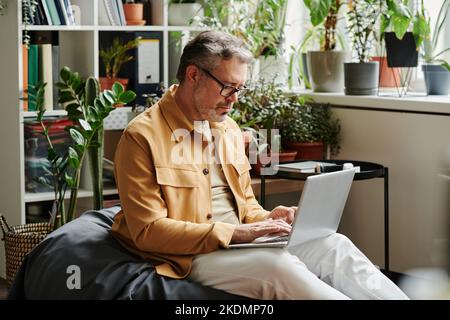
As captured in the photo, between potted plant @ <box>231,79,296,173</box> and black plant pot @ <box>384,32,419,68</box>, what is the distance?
53cm

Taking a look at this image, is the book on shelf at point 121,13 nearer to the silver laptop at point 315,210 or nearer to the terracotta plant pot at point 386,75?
the terracotta plant pot at point 386,75

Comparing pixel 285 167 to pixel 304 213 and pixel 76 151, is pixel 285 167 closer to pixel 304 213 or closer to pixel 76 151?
pixel 76 151

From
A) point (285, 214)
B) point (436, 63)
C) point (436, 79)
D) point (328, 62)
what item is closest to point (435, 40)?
point (436, 63)

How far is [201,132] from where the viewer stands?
9.18 ft

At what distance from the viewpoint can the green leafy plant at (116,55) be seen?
409 centimetres

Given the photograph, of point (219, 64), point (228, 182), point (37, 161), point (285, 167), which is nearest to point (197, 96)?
point (219, 64)

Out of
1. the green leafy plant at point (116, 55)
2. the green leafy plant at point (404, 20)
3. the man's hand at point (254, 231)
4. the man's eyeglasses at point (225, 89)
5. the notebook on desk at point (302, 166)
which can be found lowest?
the man's hand at point (254, 231)

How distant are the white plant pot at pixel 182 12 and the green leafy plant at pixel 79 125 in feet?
2.34

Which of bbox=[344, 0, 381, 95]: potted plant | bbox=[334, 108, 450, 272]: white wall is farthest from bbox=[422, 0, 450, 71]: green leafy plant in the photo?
bbox=[334, 108, 450, 272]: white wall

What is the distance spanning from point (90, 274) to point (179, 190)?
377 mm

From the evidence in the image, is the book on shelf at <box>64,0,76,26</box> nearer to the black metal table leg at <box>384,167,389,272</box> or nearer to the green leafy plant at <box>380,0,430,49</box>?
the green leafy plant at <box>380,0,430,49</box>

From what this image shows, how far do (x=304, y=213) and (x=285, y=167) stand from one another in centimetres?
124

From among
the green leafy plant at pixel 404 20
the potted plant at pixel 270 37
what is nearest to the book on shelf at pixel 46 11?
the potted plant at pixel 270 37

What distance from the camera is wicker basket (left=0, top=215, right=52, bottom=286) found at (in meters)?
3.54
